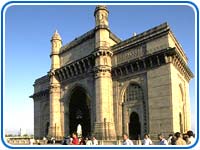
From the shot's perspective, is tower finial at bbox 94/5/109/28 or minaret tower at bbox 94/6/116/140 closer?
minaret tower at bbox 94/6/116/140

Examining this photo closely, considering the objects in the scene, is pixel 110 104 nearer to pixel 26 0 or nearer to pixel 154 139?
pixel 154 139

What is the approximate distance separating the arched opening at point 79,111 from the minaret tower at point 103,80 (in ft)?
15.9

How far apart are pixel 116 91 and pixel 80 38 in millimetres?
7142

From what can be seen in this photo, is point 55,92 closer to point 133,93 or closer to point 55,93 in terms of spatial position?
point 55,93

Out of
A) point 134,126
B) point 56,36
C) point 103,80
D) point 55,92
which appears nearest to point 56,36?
point 56,36

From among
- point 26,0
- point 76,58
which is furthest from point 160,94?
point 26,0

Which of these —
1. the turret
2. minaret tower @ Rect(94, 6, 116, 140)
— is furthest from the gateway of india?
the turret

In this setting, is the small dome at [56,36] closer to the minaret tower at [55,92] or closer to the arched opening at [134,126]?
the minaret tower at [55,92]

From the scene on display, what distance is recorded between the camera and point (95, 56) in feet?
79.1

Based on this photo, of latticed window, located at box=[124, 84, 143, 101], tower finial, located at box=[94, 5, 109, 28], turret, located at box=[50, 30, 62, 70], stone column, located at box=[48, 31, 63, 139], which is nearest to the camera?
latticed window, located at box=[124, 84, 143, 101]

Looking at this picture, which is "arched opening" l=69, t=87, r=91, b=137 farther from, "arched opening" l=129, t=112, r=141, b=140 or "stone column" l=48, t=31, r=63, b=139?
"arched opening" l=129, t=112, r=141, b=140

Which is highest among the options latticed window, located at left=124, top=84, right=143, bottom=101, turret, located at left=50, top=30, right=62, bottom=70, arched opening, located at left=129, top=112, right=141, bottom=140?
turret, located at left=50, top=30, right=62, bottom=70

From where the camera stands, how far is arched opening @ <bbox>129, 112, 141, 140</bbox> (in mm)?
22344

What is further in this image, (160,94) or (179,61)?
(179,61)
